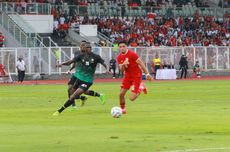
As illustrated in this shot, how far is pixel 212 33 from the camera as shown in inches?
3339

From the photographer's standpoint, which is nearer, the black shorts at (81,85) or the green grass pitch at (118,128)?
the green grass pitch at (118,128)

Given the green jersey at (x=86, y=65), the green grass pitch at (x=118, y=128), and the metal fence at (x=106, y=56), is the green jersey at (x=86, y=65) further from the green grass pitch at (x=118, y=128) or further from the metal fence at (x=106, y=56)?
the metal fence at (x=106, y=56)

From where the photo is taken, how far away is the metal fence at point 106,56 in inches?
2512

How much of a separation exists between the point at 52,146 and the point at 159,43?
6330cm

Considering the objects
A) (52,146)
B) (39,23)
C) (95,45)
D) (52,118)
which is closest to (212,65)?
(95,45)

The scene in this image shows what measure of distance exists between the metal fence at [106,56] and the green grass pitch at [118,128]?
3271cm

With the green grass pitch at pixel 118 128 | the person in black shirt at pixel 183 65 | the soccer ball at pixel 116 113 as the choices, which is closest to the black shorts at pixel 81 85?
the green grass pitch at pixel 118 128

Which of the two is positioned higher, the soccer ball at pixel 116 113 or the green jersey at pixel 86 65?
the green jersey at pixel 86 65

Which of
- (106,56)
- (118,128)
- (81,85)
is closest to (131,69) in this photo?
(81,85)

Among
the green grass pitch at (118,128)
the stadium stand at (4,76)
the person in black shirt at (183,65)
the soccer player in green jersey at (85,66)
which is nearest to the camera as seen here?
the green grass pitch at (118,128)

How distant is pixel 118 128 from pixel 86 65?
6757 millimetres

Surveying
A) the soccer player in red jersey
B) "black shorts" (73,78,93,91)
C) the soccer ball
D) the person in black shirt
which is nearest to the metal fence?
the person in black shirt

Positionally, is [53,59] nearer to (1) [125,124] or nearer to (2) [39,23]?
(2) [39,23]

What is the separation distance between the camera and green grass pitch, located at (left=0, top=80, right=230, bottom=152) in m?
15.5
